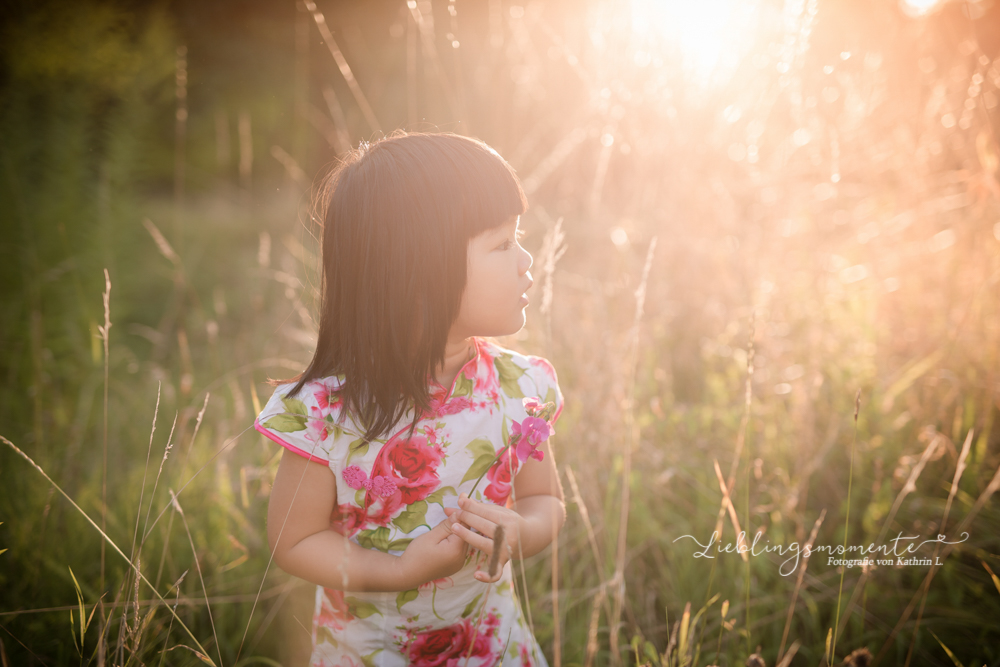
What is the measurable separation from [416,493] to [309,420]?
0.76 feet

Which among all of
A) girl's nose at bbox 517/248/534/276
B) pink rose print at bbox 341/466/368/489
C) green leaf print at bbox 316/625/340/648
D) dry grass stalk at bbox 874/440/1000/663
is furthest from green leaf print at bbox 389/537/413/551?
dry grass stalk at bbox 874/440/1000/663

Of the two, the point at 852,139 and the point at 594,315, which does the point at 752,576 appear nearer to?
the point at 594,315

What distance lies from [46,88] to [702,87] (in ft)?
11.6

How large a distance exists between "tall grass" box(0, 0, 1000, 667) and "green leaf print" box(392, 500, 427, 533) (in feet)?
0.86

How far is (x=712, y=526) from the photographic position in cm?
171

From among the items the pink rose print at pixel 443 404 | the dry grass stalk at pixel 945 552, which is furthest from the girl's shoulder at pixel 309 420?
the dry grass stalk at pixel 945 552

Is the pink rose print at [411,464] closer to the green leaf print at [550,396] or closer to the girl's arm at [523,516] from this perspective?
the girl's arm at [523,516]

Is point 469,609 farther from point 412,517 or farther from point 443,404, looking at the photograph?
point 443,404

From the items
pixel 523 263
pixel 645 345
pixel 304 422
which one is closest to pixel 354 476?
pixel 304 422

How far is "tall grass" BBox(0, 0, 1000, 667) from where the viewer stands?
1456 mm

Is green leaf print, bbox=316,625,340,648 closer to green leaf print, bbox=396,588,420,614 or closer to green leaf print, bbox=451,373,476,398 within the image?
green leaf print, bbox=396,588,420,614

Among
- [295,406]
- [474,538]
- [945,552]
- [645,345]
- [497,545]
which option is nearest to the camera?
[497,545]

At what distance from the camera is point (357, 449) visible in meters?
0.96

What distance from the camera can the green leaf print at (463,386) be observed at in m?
1.04
